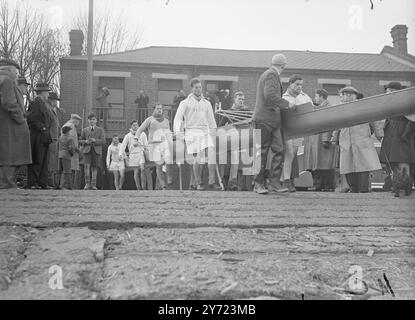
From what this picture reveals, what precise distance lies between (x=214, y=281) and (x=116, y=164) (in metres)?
7.93

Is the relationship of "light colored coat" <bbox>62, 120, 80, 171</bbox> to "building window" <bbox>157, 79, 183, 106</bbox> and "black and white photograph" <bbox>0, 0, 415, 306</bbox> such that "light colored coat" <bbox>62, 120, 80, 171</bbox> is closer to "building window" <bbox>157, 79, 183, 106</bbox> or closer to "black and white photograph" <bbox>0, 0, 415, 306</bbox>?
"black and white photograph" <bbox>0, 0, 415, 306</bbox>

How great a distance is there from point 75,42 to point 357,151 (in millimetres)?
18801

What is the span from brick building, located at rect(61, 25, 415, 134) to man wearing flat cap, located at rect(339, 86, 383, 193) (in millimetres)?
13838

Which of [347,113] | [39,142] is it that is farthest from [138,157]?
[347,113]

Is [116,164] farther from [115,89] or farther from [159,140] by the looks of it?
Answer: [115,89]

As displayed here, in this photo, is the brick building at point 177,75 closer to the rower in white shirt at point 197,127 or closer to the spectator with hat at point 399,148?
the rower in white shirt at point 197,127

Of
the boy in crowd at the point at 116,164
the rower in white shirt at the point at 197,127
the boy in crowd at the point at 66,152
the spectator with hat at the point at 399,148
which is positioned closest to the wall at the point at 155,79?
the boy in crowd at the point at 116,164

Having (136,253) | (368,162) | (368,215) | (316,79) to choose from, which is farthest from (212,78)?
(136,253)

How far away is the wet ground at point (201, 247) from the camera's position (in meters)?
3.40

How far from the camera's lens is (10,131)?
6.50 m

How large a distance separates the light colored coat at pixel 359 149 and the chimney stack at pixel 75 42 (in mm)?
18315

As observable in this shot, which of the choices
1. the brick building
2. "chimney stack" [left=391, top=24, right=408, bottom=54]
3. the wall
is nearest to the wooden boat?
the brick building

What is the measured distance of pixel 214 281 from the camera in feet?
11.4
